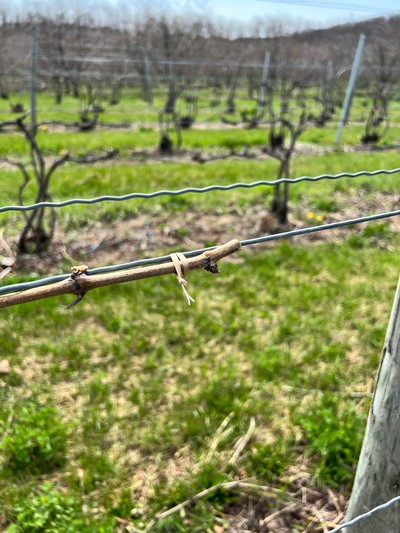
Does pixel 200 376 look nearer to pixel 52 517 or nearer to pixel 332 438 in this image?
pixel 332 438

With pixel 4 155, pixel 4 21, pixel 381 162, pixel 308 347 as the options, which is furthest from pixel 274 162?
pixel 4 21

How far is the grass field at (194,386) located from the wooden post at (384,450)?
1.76 feet

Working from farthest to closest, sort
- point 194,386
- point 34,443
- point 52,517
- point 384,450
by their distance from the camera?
point 194,386 < point 34,443 < point 52,517 < point 384,450

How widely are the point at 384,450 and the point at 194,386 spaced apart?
53.9 inches

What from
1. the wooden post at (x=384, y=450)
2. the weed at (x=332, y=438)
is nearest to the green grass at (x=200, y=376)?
the weed at (x=332, y=438)

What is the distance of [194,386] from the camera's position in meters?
2.52

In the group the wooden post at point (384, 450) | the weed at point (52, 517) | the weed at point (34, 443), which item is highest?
the wooden post at point (384, 450)

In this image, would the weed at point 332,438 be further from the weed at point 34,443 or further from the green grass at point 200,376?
the weed at point 34,443

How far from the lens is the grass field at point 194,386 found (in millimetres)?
1904

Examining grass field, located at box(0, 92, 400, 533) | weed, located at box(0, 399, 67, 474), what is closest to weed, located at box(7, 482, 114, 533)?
grass field, located at box(0, 92, 400, 533)

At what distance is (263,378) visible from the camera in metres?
2.59

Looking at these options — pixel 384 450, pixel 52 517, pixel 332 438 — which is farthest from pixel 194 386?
pixel 384 450

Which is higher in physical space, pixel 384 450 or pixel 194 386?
pixel 384 450

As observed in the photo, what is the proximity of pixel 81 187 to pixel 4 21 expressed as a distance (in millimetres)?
19720
